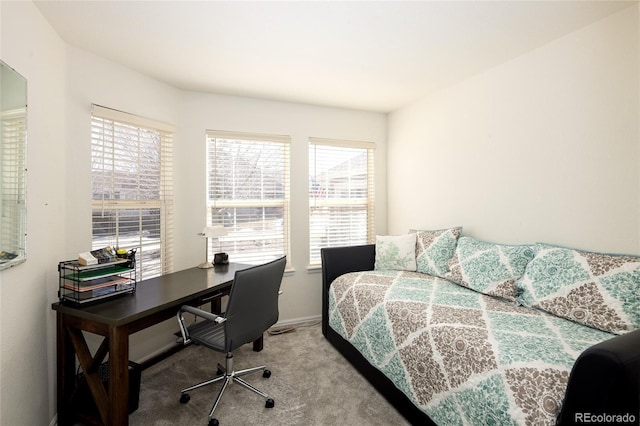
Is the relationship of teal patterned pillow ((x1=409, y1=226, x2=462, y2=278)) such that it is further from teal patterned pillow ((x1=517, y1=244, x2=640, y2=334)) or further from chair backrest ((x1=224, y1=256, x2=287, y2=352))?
chair backrest ((x1=224, y1=256, x2=287, y2=352))

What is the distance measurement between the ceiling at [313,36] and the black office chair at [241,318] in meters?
1.53

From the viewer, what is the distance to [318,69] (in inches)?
101

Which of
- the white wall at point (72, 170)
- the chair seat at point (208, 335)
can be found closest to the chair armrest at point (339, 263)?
the white wall at point (72, 170)

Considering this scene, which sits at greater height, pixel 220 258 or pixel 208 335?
pixel 220 258

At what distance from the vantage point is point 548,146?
7.13 feet

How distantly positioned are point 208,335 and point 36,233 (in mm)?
1165

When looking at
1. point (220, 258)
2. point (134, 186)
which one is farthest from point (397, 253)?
point (134, 186)

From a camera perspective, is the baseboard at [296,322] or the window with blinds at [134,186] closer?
the window with blinds at [134,186]

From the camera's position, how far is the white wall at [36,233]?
1.50 meters

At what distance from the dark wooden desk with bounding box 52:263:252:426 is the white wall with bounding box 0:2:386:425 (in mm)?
111

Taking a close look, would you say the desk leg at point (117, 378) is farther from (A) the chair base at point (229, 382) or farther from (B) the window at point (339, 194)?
(B) the window at point (339, 194)

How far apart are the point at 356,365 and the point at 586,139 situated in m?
2.28

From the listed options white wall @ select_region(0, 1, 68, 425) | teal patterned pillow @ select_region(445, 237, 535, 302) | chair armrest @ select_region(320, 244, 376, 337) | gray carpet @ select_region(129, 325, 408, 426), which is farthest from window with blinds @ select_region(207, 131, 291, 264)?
teal patterned pillow @ select_region(445, 237, 535, 302)

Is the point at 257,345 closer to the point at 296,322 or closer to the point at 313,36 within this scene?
the point at 296,322
